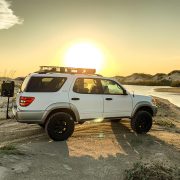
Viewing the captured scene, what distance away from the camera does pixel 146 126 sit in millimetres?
13750

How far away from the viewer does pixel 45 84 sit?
1159cm

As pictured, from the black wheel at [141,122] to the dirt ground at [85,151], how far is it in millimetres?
268

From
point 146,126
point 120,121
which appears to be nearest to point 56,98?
point 146,126

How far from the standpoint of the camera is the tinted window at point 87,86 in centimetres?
1210

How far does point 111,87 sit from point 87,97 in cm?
129

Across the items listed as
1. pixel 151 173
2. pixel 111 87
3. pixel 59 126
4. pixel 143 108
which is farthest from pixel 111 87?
pixel 151 173

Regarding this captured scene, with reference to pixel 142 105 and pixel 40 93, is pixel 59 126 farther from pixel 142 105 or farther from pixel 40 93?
pixel 142 105

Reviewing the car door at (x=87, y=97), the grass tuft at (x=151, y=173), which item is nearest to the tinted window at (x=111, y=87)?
the car door at (x=87, y=97)

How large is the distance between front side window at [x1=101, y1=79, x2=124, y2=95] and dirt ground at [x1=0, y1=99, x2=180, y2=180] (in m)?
1.55

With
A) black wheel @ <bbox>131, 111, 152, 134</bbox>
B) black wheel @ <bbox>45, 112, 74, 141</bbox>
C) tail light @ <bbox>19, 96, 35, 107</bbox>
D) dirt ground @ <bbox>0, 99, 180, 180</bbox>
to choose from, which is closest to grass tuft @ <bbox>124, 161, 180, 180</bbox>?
dirt ground @ <bbox>0, 99, 180, 180</bbox>

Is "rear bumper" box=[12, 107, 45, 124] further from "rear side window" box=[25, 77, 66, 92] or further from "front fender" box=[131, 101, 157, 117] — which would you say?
"front fender" box=[131, 101, 157, 117]

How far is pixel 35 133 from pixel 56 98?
7.92ft

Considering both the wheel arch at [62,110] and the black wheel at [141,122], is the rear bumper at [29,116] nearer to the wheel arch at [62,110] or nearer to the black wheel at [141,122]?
the wheel arch at [62,110]

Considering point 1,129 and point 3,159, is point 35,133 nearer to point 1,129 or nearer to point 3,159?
point 1,129
